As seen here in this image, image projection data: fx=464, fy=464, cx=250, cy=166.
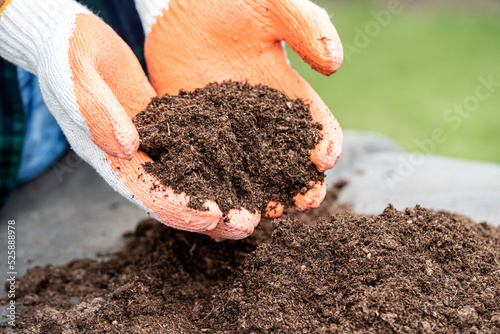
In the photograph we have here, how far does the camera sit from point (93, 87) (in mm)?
1212

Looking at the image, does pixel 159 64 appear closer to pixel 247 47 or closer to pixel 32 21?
pixel 247 47

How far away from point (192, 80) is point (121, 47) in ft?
0.92

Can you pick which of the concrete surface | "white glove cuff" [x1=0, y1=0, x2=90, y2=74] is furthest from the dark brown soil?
the concrete surface

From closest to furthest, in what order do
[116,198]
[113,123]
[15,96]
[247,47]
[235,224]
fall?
[113,123] → [235,224] → [247,47] → [15,96] → [116,198]

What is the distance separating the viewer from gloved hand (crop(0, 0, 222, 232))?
1.20 m

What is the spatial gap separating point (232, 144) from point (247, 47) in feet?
1.51

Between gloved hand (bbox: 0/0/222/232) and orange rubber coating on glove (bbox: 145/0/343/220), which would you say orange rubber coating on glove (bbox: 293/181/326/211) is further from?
gloved hand (bbox: 0/0/222/232)

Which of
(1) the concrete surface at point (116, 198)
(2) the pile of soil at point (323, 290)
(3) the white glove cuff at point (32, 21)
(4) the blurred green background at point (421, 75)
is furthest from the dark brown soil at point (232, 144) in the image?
(4) the blurred green background at point (421, 75)

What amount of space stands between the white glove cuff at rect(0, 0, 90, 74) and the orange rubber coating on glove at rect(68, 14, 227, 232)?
84mm

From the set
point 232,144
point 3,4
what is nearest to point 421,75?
point 232,144

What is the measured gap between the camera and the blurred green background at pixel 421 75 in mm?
4156

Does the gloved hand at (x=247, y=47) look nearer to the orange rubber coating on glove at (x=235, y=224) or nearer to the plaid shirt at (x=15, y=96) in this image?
the orange rubber coating on glove at (x=235, y=224)

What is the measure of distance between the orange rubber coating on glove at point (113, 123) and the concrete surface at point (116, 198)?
746mm

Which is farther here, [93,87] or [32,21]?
[32,21]
